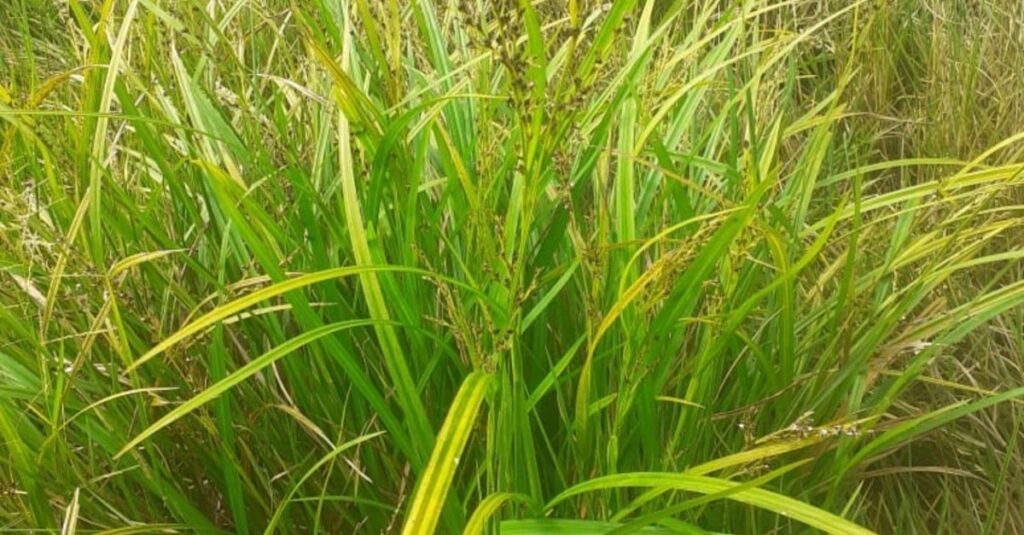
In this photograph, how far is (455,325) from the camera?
100 centimetres

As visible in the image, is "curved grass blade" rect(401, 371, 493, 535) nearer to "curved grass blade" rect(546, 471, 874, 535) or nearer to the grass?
the grass

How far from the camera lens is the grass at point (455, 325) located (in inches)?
41.3

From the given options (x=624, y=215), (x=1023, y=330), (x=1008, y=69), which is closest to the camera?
(x=624, y=215)

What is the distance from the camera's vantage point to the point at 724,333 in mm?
1151

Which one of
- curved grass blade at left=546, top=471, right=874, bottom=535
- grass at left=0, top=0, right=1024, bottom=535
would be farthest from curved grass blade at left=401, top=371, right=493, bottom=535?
curved grass blade at left=546, top=471, right=874, bottom=535

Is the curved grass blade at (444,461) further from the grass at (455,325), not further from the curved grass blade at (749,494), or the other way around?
the curved grass blade at (749,494)

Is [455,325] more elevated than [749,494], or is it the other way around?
[455,325]

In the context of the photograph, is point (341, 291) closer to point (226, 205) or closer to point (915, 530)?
point (226, 205)

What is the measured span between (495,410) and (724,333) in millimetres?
262

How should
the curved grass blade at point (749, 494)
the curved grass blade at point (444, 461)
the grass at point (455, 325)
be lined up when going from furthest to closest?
1. the grass at point (455, 325)
2. the curved grass blade at point (749, 494)
3. the curved grass blade at point (444, 461)

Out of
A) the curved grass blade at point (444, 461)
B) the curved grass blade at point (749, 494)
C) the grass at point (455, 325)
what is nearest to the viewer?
the curved grass blade at point (444, 461)

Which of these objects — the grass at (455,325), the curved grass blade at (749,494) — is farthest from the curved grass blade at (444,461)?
the curved grass blade at (749,494)

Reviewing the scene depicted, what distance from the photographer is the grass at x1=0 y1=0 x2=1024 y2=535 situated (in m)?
1.05

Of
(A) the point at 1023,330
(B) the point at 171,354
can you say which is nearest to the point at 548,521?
(B) the point at 171,354
